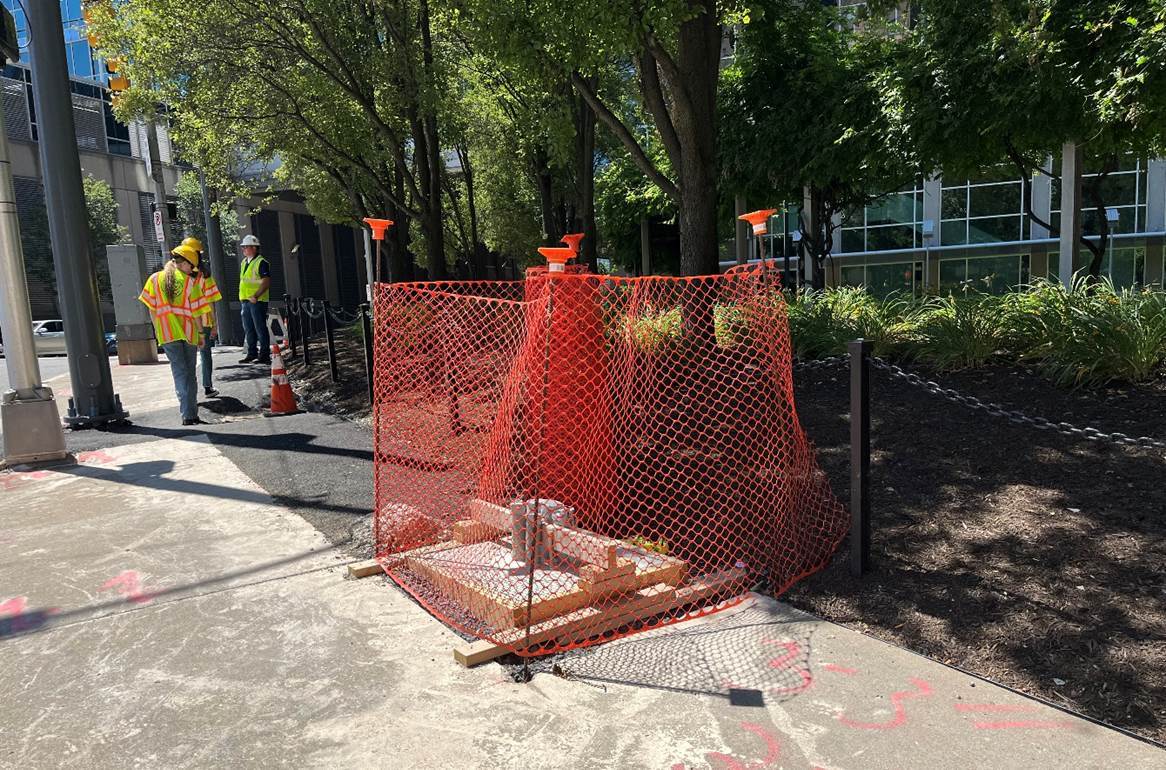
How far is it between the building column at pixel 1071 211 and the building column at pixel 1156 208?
21.6 meters

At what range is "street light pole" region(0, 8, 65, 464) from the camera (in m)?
7.32

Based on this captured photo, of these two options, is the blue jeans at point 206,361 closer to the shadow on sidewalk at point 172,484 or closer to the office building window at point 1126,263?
the shadow on sidewalk at point 172,484

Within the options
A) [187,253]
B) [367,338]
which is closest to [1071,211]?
[367,338]

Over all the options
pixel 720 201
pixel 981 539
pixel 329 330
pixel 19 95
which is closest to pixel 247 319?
pixel 329 330

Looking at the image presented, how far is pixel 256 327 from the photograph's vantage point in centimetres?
1377

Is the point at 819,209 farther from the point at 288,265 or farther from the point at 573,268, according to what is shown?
the point at 288,265

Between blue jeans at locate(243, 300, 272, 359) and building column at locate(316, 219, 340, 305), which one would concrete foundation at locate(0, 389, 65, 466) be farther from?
building column at locate(316, 219, 340, 305)

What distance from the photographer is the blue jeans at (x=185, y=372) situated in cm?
884

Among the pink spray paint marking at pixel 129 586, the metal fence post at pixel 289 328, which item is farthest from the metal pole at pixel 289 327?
the pink spray paint marking at pixel 129 586

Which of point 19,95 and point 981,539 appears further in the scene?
point 19,95

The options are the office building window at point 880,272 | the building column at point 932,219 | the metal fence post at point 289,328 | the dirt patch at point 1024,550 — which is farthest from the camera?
the office building window at point 880,272

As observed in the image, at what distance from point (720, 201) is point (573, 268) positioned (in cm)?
1329

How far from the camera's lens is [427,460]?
505 centimetres

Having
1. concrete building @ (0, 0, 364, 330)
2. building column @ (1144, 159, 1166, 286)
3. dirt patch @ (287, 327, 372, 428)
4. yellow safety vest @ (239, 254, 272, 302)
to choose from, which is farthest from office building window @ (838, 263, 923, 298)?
yellow safety vest @ (239, 254, 272, 302)
